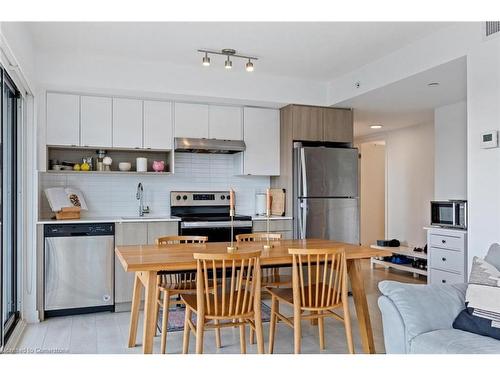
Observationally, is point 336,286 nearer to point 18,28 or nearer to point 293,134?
point 293,134

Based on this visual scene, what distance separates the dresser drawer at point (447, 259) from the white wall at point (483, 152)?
2.93ft

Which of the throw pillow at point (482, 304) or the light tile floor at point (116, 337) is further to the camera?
the light tile floor at point (116, 337)

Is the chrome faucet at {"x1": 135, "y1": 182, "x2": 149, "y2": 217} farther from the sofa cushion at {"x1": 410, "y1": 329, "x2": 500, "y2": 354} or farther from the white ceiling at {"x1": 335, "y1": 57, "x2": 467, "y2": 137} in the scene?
the sofa cushion at {"x1": 410, "y1": 329, "x2": 500, "y2": 354}

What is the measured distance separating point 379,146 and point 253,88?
4265 mm

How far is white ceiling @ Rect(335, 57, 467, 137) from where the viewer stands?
380 centimetres

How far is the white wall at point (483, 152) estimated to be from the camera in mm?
3041

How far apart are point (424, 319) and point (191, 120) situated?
3.31 metres

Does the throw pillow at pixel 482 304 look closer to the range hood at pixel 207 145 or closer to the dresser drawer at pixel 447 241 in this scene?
the dresser drawer at pixel 447 241

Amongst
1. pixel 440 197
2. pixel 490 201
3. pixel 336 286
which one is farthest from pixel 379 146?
pixel 336 286

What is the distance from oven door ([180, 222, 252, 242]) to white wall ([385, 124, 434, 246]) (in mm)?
3059

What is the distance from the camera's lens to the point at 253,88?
471 centimetres

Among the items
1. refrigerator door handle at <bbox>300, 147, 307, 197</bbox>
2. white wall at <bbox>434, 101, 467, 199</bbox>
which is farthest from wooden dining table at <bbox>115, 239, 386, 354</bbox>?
white wall at <bbox>434, 101, 467, 199</bbox>

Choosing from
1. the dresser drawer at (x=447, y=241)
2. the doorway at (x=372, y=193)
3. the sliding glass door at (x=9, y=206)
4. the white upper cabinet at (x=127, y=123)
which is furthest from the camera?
the doorway at (x=372, y=193)

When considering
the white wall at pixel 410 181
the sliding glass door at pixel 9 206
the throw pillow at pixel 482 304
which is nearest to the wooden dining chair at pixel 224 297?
the throw pillow at pixel 482 304
